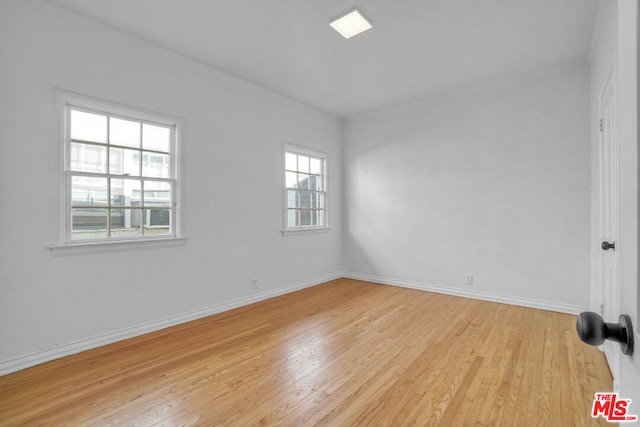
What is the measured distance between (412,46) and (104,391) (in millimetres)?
4038

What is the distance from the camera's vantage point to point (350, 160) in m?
5.72

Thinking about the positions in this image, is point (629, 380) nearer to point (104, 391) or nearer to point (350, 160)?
point (104, 391)

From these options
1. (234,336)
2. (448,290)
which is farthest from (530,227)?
(234,336)

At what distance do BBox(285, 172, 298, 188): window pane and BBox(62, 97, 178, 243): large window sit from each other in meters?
1.77

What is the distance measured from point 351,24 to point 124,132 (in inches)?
95.4

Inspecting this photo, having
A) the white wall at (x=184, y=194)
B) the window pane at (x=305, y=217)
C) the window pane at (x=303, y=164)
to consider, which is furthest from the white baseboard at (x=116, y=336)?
the window pane at (x=303, y=164)

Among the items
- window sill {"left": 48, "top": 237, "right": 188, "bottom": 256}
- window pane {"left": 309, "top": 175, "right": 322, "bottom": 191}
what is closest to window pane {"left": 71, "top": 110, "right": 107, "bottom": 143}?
window sill {"left": 48, "top": 237, "right": 188, "bottom": 256}

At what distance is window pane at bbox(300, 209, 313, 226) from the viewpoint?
5099 millimetres

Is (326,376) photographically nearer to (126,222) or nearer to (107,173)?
(126,222)

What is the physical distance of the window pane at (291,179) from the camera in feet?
15.8

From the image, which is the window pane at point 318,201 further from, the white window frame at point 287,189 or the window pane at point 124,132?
the window pane at point 124,132

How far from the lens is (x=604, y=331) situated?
0.54 m

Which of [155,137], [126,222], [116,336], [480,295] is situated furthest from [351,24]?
[480,295]

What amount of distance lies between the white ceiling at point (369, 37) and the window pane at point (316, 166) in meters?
1.37
